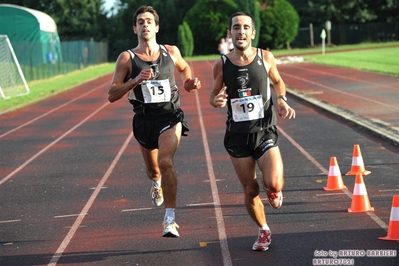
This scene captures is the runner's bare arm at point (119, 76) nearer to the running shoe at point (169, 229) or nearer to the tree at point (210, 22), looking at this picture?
the running shoe at point (169, 229)

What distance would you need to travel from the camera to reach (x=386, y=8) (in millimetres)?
78375

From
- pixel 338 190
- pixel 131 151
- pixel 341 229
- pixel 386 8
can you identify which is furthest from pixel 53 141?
pixel 386 8

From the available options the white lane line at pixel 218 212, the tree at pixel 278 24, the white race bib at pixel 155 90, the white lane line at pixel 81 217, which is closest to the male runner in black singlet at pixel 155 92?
the white race bib at pixel 155 90

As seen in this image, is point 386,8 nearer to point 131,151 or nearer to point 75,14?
point 75,14

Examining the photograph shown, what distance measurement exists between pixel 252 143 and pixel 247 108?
303mm

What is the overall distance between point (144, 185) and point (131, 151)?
3.73 meters

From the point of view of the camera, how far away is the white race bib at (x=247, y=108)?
7008mm

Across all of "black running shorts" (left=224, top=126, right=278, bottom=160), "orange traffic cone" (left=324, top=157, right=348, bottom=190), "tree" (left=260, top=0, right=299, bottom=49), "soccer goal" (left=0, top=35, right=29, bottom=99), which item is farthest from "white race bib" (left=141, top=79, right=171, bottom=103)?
"tree" (left=260, top=0, right=299, bottom=49)

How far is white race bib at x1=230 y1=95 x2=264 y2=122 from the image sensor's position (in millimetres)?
7008

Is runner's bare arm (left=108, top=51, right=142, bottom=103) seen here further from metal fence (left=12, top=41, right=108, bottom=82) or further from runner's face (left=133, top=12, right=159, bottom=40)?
metal fence (left=12, top=41, right=108, bottom=82)

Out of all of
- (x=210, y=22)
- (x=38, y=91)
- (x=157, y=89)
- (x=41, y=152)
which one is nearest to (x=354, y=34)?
Answer: (x=210, y=22)

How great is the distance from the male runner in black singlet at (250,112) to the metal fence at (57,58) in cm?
3019

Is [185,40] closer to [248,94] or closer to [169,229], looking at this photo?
[169,229]

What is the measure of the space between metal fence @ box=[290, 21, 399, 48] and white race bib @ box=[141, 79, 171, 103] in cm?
6912
